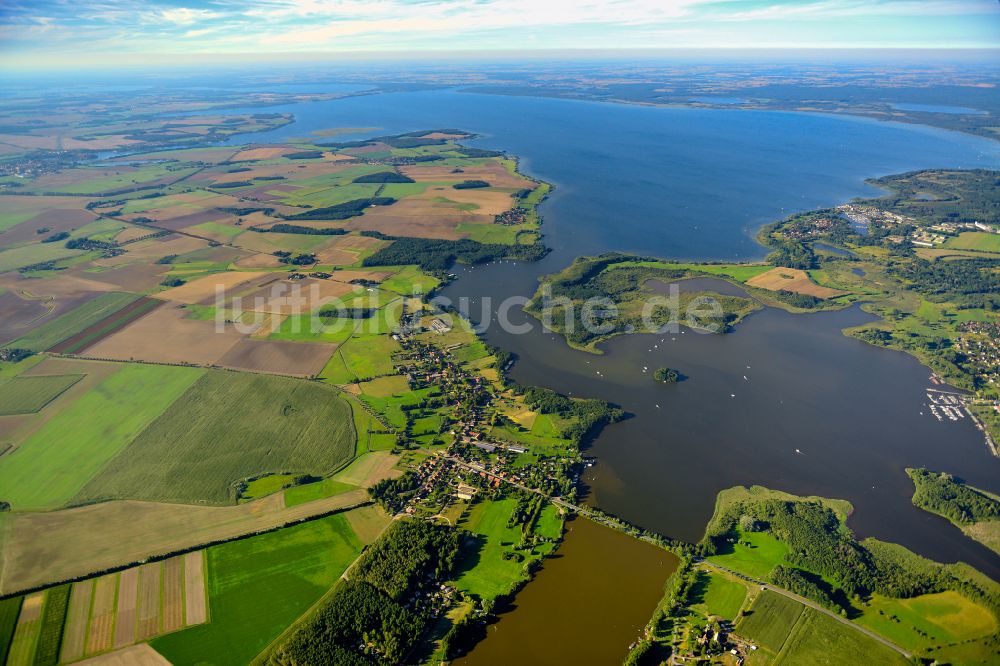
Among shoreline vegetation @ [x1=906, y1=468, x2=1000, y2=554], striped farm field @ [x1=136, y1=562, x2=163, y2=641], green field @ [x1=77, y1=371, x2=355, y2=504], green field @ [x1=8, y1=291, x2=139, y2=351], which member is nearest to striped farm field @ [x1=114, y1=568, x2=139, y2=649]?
striped farm field @ [x1=136, y1=562, x2=163, y2=641]

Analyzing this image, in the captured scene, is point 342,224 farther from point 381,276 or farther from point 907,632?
point 907,632

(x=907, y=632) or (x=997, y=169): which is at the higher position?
(x=997, y=169)

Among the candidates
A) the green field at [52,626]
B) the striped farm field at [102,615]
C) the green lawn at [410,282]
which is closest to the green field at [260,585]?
the striped farm field at [102,615]

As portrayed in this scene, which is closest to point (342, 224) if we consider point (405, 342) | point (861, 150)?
point (405, 342)

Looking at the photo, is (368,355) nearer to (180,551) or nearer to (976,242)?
(180,551)

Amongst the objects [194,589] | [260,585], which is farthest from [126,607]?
[260,585]
